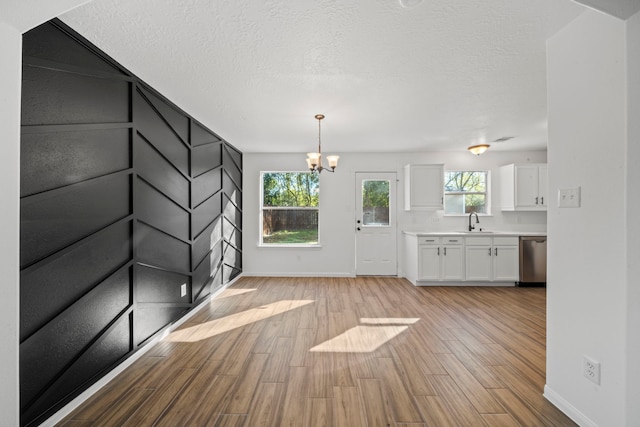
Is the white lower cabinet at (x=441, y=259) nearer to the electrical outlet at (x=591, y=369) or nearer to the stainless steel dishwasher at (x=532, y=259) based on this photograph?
the stainless steel dishwasher at (x=532, y=259)

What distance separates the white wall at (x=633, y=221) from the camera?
119cm

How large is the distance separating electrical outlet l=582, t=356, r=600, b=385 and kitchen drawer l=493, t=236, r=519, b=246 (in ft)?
11.6

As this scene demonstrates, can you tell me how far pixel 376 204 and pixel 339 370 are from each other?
12.5ft

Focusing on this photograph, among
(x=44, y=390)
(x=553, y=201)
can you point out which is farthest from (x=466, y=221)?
(x=44, y=390)

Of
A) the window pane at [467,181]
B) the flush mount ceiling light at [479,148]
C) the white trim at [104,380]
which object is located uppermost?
the flush mount ceiling light at [479,148]

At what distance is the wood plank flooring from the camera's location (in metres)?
1.69

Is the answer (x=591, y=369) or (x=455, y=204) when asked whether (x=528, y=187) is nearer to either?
(x=455, y=204)

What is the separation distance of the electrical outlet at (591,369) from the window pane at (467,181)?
13.9ft

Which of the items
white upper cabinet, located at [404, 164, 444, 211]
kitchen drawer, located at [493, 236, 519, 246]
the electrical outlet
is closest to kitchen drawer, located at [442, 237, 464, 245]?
kitchen drawer, located at [493, 236, 519, 246]

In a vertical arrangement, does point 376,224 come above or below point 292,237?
A: above

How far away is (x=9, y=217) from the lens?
41.7 inches

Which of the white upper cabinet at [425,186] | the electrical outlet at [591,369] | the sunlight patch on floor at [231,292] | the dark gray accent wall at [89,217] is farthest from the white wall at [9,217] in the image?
the white upper cabinet at [425,186]

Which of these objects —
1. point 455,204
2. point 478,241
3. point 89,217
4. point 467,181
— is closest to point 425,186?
point 455,204

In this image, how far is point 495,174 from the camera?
540 centimetres
